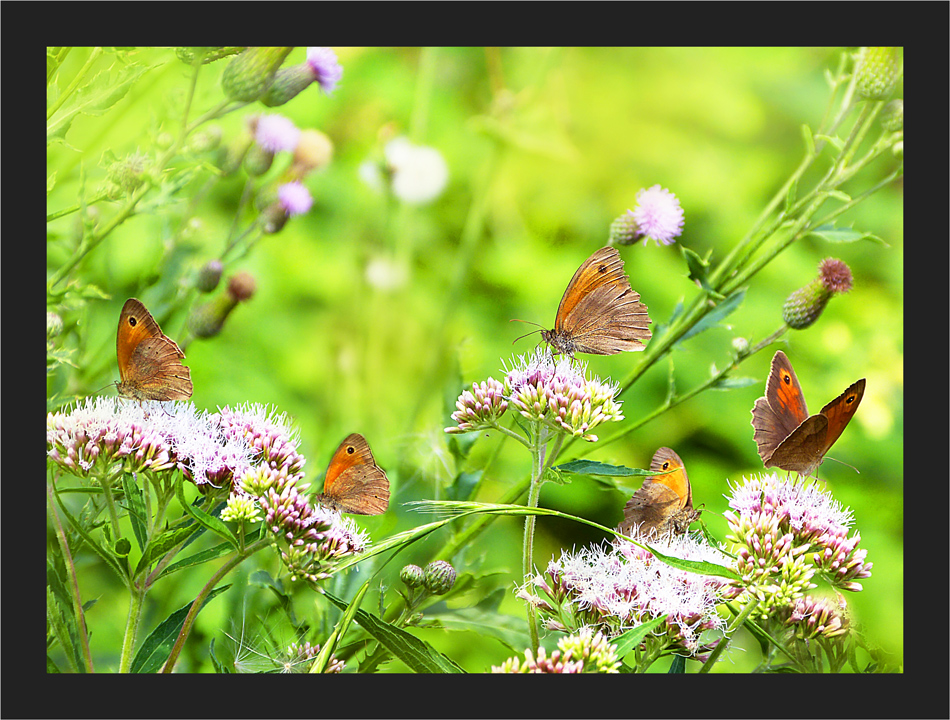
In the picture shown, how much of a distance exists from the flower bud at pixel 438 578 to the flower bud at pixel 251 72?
82 centimetres

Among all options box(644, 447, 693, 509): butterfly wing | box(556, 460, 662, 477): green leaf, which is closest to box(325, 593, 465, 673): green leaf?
box(556, 460, 662, 477): green leaf

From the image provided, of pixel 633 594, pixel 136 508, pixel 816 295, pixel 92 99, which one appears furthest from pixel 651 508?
pixel 92 99

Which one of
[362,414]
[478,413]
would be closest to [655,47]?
[478,413]

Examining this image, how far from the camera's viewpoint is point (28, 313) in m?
1.21

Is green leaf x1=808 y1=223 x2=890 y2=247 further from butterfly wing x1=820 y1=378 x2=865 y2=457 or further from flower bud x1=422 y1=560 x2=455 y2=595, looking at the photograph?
flower bud x1=422 y1=560 x2=455 y2=595

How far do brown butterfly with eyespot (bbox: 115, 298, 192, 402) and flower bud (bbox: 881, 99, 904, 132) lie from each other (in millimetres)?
1187

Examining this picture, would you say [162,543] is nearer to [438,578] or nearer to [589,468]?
[438,578]

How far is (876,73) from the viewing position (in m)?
1.19

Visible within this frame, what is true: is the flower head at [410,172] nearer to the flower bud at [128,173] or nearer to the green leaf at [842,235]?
the flower bud at [128,173]

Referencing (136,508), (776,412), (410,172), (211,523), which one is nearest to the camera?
(211,523)

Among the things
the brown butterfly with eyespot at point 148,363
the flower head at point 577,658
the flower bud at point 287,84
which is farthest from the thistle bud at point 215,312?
the flower head at point 577,658

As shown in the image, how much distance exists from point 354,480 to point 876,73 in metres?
1.05

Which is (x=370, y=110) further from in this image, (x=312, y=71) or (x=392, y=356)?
(x=392, y=356)

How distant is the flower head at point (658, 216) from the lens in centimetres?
122
